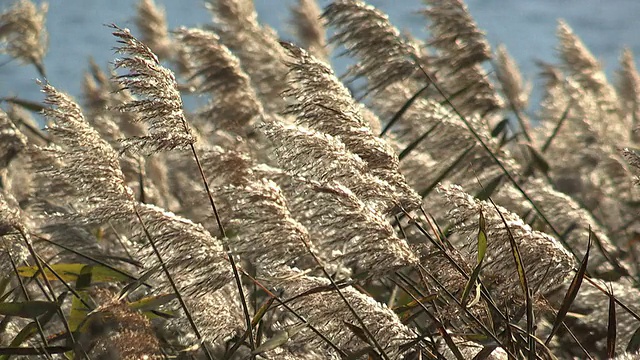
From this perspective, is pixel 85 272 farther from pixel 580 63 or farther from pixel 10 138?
pixel 580 63

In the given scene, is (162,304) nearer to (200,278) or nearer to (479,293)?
(200,278)

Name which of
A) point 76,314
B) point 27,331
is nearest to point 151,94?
point 27,331

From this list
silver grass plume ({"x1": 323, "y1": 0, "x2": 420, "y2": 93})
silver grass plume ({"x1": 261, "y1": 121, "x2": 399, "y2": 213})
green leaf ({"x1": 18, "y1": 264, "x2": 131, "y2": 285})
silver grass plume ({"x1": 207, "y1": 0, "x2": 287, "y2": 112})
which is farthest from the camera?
silver grass plume ({"x1": 207, "y1": 0, "x2": 287, "y2": 112})

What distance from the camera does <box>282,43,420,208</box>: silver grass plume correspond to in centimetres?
254

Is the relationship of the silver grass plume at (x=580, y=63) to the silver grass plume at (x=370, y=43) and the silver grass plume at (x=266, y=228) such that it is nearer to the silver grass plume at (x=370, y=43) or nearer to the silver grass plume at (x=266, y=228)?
the silver grass plume at (x=370, y=43)

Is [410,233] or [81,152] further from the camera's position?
[410,233]

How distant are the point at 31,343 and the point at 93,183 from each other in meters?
A: 0.75

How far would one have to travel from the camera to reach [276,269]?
2.65 m

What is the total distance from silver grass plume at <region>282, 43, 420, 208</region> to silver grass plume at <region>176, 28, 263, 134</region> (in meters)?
1.69

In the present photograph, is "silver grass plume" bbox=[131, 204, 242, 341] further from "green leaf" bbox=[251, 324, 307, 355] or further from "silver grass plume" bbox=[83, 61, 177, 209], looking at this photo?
"silver grass plume" bbox=[83, 61, 177, 209]

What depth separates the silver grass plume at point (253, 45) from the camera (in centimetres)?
593

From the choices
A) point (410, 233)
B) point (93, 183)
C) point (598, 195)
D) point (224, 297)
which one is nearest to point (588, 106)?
point (598, 195)

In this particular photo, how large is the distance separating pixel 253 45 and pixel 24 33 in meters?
1.60

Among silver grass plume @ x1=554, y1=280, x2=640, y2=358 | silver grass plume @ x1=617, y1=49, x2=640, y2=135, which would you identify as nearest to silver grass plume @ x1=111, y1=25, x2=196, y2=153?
silver grass plume @ x1=554, y1=280, x2=640, y2=358
